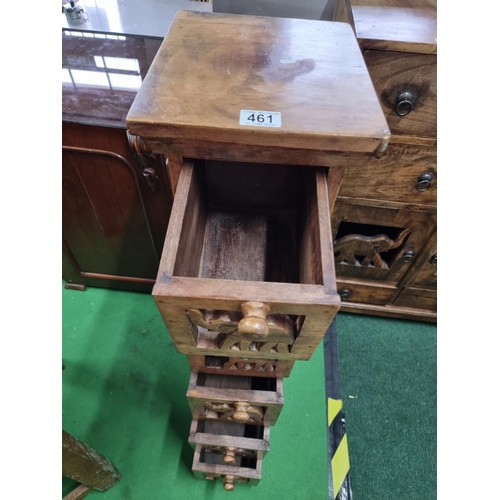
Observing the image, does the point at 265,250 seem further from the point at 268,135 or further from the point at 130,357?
the point at 130,357

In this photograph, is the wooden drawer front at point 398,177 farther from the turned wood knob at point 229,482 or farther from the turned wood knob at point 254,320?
the turned wood knob at point 229,482

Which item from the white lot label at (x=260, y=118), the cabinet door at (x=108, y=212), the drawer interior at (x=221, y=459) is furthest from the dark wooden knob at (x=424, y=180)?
the drawer interior at (x=221, y=459)

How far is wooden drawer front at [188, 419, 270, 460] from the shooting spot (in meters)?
0.70

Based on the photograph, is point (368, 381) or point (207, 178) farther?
point (368, 381)

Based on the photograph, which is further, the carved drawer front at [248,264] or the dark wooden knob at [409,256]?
the dark wooden knob at [409,256]

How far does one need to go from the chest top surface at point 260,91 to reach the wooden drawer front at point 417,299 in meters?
0.87

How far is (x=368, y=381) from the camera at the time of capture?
1154mm

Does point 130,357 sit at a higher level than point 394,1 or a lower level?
lower

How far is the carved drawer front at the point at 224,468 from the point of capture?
758mm

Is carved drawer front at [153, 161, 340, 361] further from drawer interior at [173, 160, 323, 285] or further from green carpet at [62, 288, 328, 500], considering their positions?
green carpet at [62, 288, 328, 500]

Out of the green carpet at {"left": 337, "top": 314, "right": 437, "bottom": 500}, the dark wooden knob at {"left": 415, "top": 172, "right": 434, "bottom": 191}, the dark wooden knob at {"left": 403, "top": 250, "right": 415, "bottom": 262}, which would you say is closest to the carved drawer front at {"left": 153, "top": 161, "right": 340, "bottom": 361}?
the dark wooden knob at {"left": 415, "top": 172, "right": 434, "bottom": 191}

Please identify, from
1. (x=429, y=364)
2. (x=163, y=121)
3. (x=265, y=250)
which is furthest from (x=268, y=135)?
(x=429, y=364)

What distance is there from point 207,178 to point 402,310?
0.91 metres

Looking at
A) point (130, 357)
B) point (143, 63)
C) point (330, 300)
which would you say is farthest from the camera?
point (130, 357)
